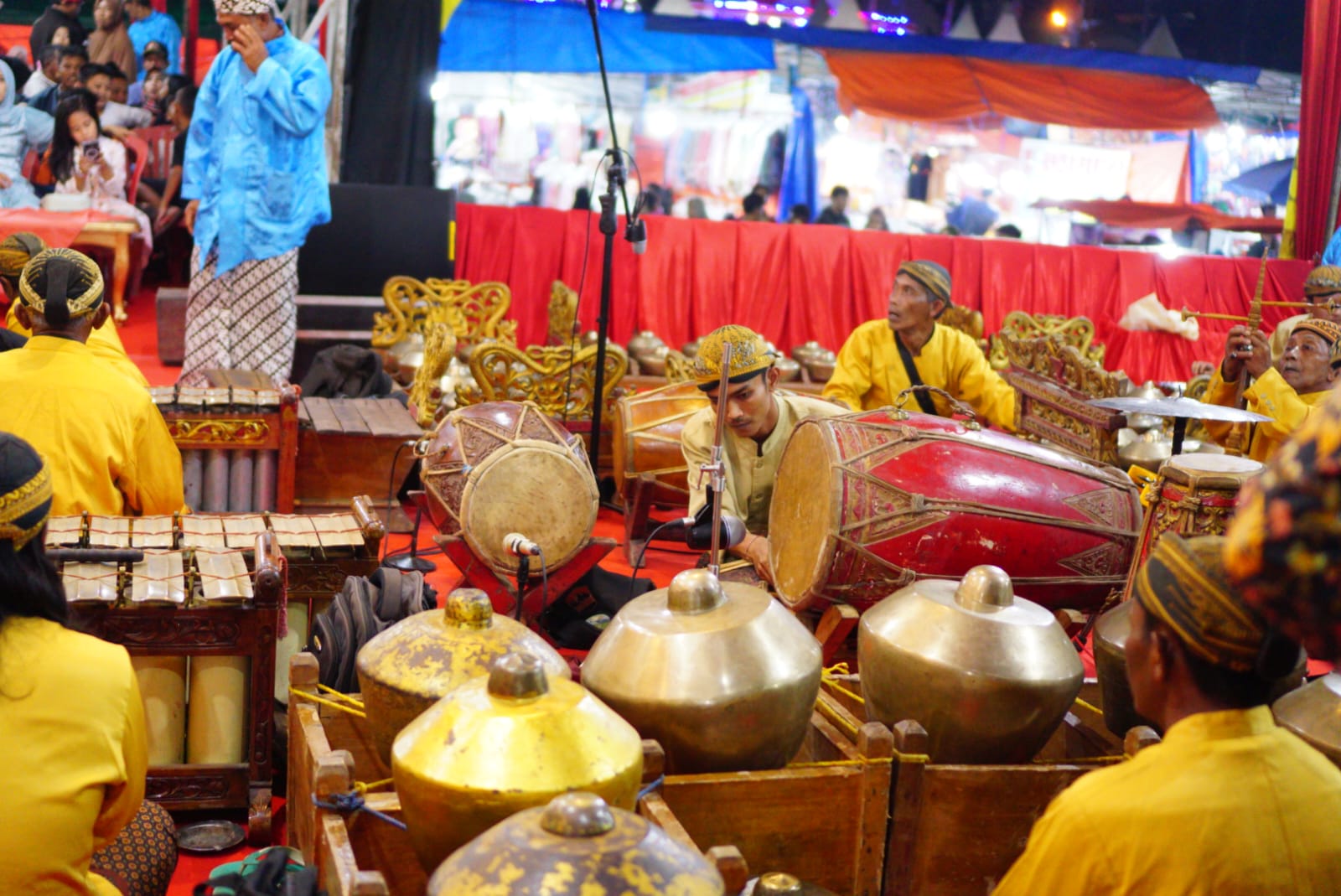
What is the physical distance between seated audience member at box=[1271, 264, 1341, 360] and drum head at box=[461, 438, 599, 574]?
369 cm

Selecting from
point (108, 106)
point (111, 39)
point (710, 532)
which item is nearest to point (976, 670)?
point (710, 532)

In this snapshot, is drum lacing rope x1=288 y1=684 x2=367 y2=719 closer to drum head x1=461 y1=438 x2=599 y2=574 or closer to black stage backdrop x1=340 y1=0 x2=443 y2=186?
drum head x1=461 y1=438 x2=599 y2=574

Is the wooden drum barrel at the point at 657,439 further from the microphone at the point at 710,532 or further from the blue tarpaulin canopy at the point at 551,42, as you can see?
the blue tarpaulin canopy at the point at 551,42

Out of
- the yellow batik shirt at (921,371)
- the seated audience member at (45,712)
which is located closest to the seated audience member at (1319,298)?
the yellow batik shirt at (921,371)

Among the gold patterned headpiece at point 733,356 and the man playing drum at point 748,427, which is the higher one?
the gold patterned headpiece at point 733,356

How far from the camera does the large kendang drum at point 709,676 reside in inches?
87.0

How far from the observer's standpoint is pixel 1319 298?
6.32 metres

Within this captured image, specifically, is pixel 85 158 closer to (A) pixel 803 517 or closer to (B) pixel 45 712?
(A) pixel 803 517

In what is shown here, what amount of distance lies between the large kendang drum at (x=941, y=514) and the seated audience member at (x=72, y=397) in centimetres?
182

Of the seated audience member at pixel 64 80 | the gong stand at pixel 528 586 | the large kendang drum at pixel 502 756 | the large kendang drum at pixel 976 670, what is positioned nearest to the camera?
the large kendang drum at pixel 502 756

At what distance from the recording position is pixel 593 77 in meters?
14.8

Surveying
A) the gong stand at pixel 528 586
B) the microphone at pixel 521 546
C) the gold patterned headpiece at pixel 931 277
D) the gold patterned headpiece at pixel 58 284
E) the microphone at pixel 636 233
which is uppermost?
the microphone at pixel 636 233

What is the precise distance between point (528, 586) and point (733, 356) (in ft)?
3.19

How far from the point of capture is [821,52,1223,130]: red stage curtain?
48.5 ft
